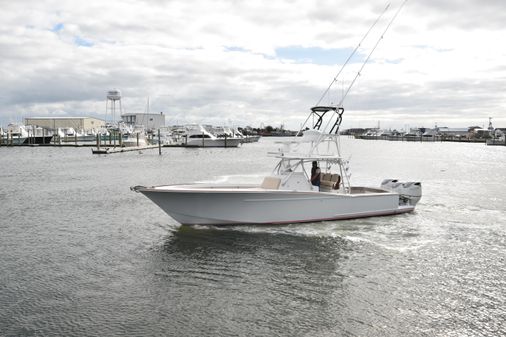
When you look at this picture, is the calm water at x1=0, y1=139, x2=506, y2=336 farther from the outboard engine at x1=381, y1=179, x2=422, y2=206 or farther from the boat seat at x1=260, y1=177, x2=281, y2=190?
the boat seat at x1=260, y1=177, x2=281, y2=190

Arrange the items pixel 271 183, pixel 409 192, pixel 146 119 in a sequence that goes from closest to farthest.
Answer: pixel 271 183
pixel 409 192
pixel 146 119

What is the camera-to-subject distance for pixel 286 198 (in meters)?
17.1

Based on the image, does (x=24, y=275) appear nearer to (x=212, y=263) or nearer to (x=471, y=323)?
(x=212, y=263)

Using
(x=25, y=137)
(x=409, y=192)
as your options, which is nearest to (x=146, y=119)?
(x=25, y=137)

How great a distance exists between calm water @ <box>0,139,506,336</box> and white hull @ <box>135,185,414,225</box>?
1.46 feet

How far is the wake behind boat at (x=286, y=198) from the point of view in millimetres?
16344

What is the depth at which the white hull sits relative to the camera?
16188 mm

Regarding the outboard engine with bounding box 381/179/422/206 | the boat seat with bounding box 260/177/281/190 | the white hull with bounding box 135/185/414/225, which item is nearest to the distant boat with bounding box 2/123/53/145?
the white hull with bounding box 135/185/414/225

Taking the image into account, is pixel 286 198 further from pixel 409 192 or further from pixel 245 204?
pixel 409 192

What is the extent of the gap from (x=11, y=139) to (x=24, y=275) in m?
103

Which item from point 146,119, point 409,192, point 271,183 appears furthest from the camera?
point 146,119

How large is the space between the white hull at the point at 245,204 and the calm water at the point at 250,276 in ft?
1.46

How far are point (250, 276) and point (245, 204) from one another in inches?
185

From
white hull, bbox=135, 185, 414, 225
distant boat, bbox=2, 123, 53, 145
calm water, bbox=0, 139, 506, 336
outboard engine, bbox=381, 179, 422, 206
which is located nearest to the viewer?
calm water, bbox=0, 139, 506, 336
